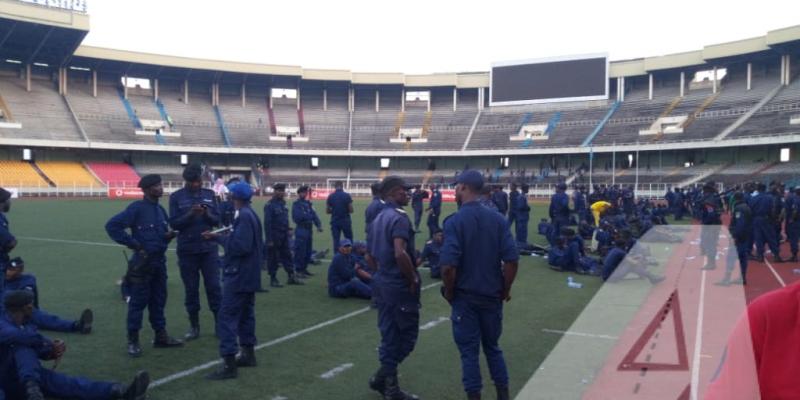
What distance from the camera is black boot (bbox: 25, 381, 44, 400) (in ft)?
14.0

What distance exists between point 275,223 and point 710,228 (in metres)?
8.75

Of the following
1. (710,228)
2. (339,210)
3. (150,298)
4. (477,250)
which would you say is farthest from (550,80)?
(477,250)

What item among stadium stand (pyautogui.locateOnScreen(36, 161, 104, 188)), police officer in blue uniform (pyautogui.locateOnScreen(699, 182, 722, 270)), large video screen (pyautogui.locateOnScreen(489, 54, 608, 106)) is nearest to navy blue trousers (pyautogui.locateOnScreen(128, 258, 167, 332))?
police officer in blue uniform (pyautogui.locateOnScreen(699, 182, 722, 270))

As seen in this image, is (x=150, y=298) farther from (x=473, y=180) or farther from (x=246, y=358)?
(x=473, y=180)

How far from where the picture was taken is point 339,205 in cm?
1227

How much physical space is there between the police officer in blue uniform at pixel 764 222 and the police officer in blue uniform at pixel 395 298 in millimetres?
10829

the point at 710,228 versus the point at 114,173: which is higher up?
the point at 114,173

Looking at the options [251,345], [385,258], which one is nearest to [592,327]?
[385,258]

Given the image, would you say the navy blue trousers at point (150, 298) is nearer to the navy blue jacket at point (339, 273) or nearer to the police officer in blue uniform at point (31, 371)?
the police officer in blue uniform at point (31, 371)

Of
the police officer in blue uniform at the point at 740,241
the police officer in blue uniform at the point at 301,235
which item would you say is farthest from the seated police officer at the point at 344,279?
the police officer in blue uniform at the point at 740,241

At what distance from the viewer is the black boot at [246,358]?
223 inches

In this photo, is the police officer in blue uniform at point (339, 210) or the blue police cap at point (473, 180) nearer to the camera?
the blue police cap at point (473, 180)

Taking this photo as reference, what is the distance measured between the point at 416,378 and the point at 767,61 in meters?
53.9

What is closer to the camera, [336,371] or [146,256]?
[336,371]
